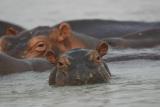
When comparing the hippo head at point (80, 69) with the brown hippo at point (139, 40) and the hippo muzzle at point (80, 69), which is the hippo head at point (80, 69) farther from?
the brown hippo at point (139, 40)

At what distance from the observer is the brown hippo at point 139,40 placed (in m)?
13.6

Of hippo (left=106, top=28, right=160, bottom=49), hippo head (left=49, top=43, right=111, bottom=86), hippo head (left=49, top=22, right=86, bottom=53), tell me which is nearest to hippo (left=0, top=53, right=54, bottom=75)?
hippo head (left=49, top=22, right=86, bottom=53)

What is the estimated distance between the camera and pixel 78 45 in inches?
487

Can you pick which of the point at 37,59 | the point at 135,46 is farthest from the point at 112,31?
the point at 37,59

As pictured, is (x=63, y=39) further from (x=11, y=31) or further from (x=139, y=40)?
(x=139, y=40)

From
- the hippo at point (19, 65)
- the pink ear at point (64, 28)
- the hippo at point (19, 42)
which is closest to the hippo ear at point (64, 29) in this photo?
the pink ear at point (64, 28)

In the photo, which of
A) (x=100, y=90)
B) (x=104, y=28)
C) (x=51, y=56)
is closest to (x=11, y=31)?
(x=104, y=28)

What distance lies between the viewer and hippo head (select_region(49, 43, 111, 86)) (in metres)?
8.56

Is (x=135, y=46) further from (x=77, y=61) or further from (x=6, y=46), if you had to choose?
(x=77, y=61)

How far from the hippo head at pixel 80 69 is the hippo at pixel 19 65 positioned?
1585mm

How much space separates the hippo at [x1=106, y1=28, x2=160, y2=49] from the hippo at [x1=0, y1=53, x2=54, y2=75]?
250 cm

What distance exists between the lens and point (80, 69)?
28.1 ft

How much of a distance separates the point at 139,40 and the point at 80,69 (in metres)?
5.39

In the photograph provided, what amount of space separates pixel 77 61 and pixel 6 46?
3.59 m
